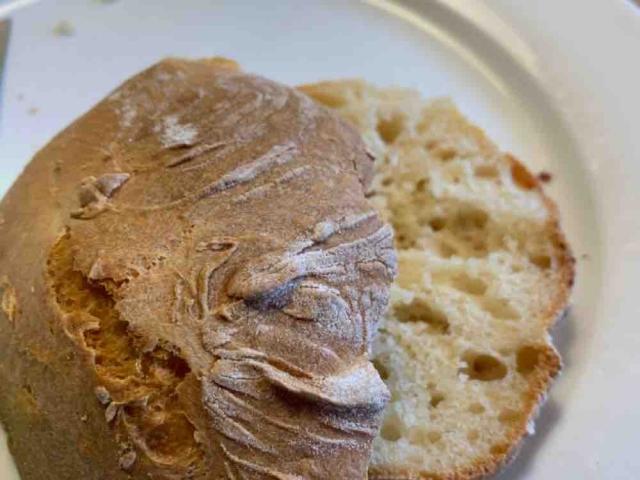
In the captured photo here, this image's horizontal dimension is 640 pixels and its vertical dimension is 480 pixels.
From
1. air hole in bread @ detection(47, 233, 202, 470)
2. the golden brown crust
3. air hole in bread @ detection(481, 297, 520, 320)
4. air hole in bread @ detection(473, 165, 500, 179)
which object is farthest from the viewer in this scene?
air hole in bread @ detection(473, 165, 500, 179)

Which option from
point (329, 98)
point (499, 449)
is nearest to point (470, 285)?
point (499, 449)

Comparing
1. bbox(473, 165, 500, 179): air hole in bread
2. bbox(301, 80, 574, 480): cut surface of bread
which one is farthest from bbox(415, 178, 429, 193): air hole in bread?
bbox(473, 165, 500, 179): air hole in bread

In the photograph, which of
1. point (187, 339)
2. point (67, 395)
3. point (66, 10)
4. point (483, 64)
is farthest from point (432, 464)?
point (66, 10)

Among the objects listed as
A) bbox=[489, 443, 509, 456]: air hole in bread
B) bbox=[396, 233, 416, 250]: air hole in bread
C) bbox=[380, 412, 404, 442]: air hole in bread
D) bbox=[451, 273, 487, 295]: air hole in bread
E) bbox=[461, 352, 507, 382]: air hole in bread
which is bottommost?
bbox=[380, 412, 404, 442]: air hole in bread

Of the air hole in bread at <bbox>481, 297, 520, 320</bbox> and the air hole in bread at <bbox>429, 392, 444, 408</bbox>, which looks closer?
the air hole in bread at <bbox>429, 392, 444, 408</bbox>

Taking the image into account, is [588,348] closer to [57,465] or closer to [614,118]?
[614,118]

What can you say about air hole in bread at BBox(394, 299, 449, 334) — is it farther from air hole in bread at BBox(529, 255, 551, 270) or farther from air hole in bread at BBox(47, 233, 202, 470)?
air hole in bread at BBox(47, 233, 202, 470)
